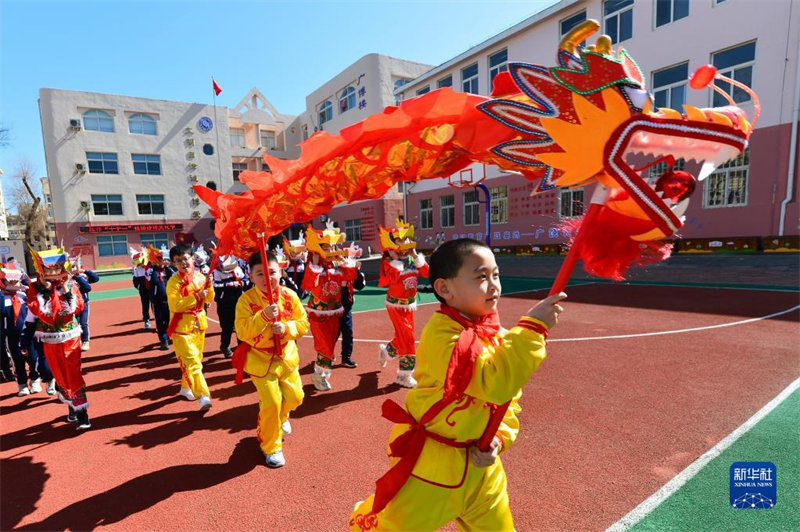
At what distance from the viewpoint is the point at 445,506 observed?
1.89 m

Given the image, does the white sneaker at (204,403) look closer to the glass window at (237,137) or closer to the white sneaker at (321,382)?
the white sneaker at (321,382)

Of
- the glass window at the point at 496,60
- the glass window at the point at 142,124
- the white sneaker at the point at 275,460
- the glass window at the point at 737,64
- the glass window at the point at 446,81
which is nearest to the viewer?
the white sneaker at the point at 275,460

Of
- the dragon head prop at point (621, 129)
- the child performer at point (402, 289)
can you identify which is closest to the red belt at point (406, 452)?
the dragon head prop at point (621, 129)

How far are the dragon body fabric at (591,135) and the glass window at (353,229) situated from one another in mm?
28577

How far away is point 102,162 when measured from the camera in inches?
1188

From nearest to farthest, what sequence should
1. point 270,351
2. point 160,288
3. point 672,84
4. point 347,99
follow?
point 270,351 < point 160,288 < point 672,84 < point 347,99

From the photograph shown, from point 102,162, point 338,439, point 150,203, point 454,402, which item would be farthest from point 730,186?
point 102,162

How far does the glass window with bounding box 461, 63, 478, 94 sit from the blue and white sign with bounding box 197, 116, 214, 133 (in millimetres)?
22556

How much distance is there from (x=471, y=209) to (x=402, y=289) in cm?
1799

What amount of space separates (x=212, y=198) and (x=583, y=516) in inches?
147

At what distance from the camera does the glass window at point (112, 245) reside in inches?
1198

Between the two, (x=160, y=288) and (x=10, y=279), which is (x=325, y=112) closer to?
(x=160, y=288)

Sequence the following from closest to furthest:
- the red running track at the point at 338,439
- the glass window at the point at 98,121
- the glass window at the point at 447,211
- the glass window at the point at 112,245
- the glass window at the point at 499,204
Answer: the red running track at the point at 338,439 < the glass window at the point at 499,204 < the glass window at the point at 447,211 < the glass window at the point at 98,121 < the glass window at the point at 112,245

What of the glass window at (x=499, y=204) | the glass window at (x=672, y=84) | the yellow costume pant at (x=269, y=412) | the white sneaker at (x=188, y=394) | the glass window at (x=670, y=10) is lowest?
the white sneaker at (x=188, y=394)
